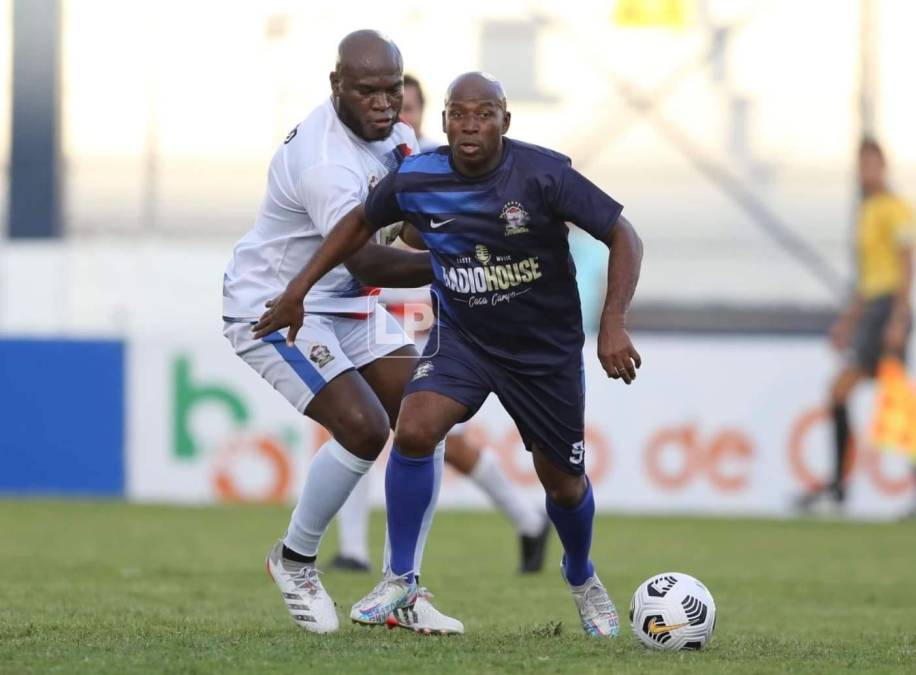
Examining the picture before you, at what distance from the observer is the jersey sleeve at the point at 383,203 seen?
561 centimetres

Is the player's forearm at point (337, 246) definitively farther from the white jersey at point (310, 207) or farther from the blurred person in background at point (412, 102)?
the blurred person in background at point (412, 102)

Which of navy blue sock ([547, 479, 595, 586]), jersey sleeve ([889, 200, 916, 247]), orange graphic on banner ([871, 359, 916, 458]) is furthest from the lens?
jersey sleeve ([889, 200, 916, 247])

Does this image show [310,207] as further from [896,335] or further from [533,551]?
[896,335]

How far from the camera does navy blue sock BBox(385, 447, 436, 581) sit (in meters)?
5.71

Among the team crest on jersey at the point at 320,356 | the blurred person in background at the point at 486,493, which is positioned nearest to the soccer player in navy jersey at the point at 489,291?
the team crest on jersey at the point at 320,356

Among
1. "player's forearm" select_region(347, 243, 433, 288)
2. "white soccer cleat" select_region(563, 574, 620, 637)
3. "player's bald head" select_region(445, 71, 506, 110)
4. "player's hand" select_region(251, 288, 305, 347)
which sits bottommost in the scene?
"white soccer cleat" select_region(563, 574, 620, 637)

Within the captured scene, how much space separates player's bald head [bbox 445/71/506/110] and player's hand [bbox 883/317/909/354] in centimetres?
809

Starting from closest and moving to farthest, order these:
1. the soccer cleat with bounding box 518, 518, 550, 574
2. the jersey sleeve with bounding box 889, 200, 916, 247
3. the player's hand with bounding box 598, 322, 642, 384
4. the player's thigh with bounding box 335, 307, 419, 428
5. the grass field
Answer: the grass field < the player's hand with bounding box 598, 322, 642, 384 < the player's thigh with bounding box 335, 307, 419, 428 < the soccer cleat with bounding box 518, 518, 550, 574 < the jersey sleeve with bounding box 889, 200, 916, 247

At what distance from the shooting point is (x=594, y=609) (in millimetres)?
5980

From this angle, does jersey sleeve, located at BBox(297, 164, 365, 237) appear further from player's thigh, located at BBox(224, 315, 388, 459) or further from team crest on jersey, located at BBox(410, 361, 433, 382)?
team crest on jersey, located at BBox(410, 361, 433, 382)

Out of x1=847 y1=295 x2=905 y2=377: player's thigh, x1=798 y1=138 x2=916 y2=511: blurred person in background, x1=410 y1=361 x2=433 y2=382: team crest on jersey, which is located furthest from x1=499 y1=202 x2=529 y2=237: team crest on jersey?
x1=847 y1=295 x2=905 y2=377: player's thigh

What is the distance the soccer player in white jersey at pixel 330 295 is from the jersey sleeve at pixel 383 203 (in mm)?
111

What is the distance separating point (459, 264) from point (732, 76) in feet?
34.4

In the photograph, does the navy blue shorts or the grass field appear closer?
the grass field
